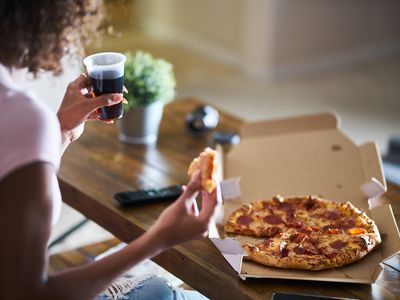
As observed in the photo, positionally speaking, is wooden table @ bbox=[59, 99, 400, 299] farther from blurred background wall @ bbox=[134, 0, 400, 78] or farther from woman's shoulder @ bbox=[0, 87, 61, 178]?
blurred background wall @ bbox=[134, 0, 400, 78]

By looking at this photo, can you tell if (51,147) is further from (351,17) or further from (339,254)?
(351,17)

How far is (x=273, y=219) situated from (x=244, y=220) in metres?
0.07

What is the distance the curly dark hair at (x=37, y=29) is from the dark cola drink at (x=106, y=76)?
0.22 meters

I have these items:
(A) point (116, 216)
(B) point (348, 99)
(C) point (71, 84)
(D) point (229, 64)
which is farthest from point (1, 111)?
(D) point (229, 64)

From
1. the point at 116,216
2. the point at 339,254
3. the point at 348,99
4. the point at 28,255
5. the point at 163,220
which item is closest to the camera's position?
the point at 28,255

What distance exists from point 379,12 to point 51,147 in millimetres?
4800

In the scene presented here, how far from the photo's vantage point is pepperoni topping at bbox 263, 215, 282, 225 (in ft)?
5.63

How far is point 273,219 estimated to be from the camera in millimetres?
1729

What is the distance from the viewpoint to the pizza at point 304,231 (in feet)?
4.97

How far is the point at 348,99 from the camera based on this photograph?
4.76 m

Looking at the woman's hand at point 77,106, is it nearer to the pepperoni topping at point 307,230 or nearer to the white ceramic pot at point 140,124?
the pepperoni topping at point 307,230

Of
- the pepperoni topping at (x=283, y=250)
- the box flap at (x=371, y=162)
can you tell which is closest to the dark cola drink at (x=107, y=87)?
the pepperoni topping at (x=283, y=250)

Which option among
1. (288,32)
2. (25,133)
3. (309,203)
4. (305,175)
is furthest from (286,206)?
(288,32)

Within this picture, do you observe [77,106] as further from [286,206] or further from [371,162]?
[371,162]
